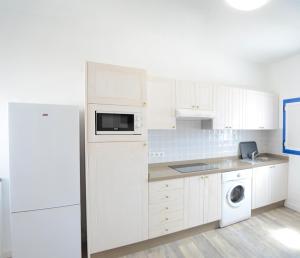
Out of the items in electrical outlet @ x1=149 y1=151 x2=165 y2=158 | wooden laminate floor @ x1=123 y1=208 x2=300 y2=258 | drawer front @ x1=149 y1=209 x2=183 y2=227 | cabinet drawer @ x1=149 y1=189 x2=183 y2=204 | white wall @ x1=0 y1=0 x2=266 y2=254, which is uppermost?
white wall @ x1=0 y1=0 x2=266 y2=254

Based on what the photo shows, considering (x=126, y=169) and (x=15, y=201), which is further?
(x=126, y=169)

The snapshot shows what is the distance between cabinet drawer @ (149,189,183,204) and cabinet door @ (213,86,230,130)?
1186mm

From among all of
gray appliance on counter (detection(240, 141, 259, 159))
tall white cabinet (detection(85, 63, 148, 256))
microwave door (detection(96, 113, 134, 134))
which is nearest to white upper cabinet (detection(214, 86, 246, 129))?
gray appliance on counter (detection(240, 141, 259, 159))

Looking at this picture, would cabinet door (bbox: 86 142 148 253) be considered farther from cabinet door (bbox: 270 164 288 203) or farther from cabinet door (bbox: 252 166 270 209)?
cabinet door (bbox: 270 164 288 203)

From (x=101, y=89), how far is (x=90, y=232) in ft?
4.92

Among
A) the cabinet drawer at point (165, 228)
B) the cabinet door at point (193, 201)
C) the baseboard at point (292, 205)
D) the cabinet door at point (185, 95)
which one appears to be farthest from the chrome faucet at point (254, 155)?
the cabinet drawer at point (165, 228)

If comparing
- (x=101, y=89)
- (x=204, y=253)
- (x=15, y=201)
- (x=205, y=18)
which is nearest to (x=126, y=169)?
(x=101, y=89)

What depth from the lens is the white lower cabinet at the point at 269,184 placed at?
8.56ft

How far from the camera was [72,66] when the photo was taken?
1.99 metres

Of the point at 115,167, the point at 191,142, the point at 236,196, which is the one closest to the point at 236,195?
the point at 236,196

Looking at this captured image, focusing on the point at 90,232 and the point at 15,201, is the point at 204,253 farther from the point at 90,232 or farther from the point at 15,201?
the point at 15,201

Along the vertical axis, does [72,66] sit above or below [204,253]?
above

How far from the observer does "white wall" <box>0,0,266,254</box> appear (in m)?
1.74

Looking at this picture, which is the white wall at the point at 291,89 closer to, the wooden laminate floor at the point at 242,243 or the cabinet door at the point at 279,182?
the cabinet door at the point at 279,182
